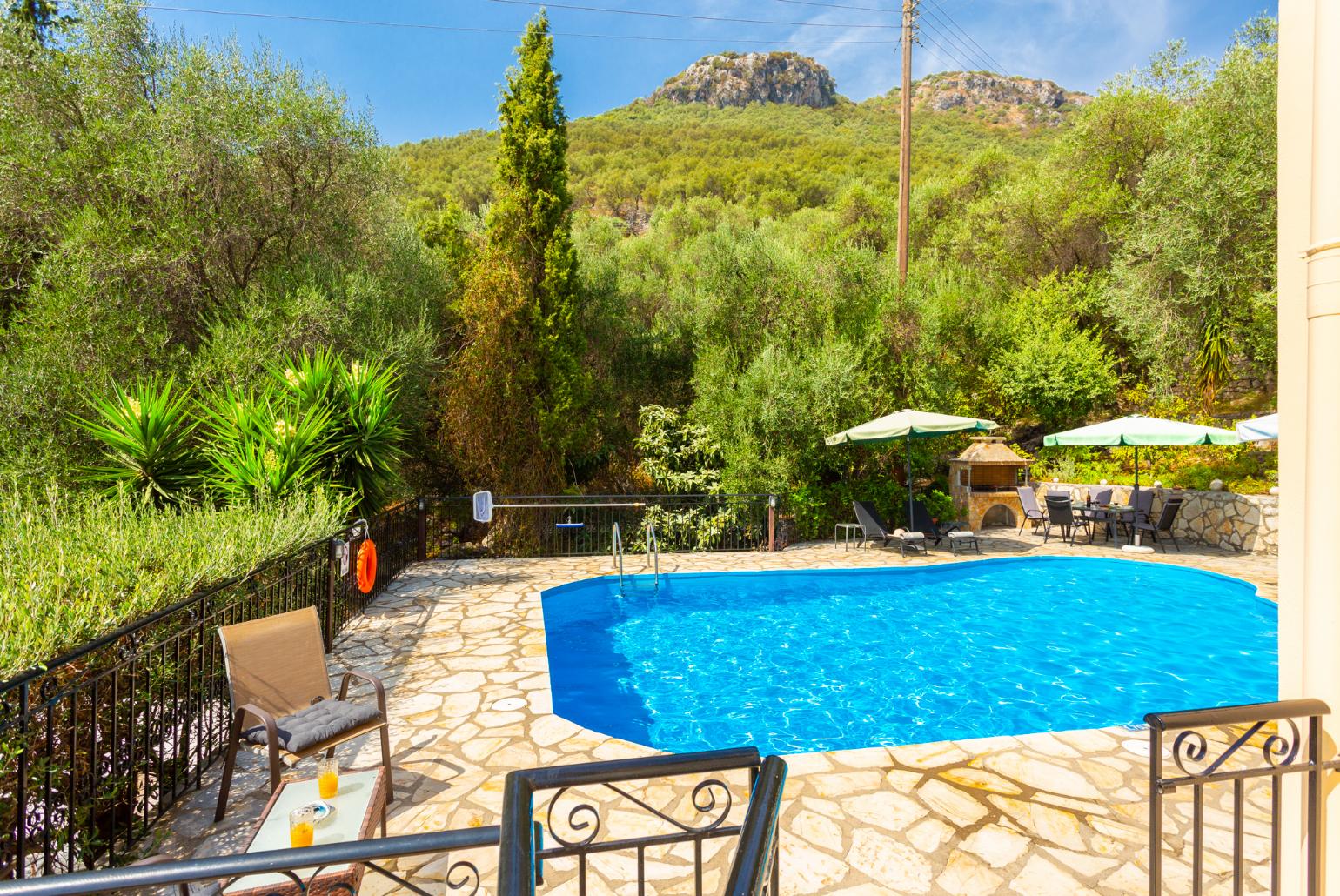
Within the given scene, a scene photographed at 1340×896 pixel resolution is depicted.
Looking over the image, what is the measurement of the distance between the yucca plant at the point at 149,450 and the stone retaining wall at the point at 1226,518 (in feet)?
50.8

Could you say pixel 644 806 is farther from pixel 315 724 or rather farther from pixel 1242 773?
pixel 315 724

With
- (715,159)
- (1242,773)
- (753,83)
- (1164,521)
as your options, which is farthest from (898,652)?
(753,83)

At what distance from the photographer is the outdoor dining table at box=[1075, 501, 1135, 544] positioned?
1150 cm

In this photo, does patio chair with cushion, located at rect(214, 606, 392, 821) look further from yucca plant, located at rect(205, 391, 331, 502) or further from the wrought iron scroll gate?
the wrought iron scroll gate

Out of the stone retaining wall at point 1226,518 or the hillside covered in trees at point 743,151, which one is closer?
the stone retaining wall at point 1226,518

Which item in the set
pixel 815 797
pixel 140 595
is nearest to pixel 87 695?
pixel 140 595

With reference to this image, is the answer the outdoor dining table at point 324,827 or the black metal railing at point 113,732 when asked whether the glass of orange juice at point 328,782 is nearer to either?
the outdoor dining table at point 324,827

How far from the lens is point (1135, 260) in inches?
615

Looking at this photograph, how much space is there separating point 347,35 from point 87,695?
1783cm

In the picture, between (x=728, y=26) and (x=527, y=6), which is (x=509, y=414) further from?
(x=728, y=26)

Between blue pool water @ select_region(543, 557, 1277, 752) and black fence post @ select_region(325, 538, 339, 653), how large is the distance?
236cm

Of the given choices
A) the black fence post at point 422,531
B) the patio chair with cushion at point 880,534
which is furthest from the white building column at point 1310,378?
the black fence post at point 422,531

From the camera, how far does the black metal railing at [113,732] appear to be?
98.4 inches

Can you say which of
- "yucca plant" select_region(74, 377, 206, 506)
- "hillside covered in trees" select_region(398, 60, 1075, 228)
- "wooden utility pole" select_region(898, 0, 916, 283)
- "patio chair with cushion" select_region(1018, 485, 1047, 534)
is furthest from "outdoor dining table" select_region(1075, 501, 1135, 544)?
"hillside covered in trees" select_region(398, 60, 1075, 228)
